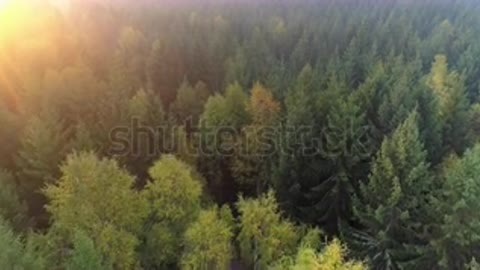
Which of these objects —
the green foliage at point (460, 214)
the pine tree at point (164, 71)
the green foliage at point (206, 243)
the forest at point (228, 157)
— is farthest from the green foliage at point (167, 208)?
the pine tree at point (164, 71)

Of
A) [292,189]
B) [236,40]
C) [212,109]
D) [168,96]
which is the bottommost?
[292,189]

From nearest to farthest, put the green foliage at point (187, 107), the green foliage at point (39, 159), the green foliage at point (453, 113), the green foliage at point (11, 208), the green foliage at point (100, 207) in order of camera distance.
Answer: the green foliage at point (100, 207) < the green foliage at point (11, 208) < the green foliage at point (39, 159) < the green foliage at point (453, 113) < the green foliage at point (187, 107)

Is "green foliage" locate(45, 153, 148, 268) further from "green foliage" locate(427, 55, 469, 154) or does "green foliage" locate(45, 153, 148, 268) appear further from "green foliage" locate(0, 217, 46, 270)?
"green foliage" locate(427, 55, 469, 154)

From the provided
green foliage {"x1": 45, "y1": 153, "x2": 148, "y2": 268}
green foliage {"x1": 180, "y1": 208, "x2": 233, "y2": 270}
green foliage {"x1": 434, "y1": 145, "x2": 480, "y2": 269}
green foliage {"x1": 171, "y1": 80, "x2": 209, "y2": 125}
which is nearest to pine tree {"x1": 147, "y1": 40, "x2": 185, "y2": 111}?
green foliage {"x1": 171, "y1": 80, "x2": 209, "y2": 125}

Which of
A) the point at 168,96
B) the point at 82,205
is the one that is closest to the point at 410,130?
the point at 82,205

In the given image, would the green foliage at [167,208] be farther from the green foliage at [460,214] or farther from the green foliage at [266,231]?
the green foliage at [460,214]

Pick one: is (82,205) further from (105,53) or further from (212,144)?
(105,53)
